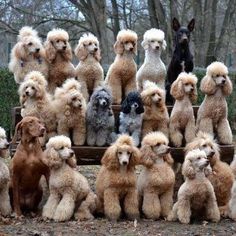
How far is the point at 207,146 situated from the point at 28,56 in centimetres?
261

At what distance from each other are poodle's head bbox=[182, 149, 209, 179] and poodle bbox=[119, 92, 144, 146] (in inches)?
35.5

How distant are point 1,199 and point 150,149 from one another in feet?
5.65

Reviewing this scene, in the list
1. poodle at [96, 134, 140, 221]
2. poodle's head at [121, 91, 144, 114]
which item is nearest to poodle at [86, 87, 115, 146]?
poodle's head at [121, 91, 144, 114]

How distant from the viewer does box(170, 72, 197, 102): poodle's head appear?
716 cm

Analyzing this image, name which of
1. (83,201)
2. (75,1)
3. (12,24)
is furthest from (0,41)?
(83,201)

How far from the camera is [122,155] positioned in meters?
6.45

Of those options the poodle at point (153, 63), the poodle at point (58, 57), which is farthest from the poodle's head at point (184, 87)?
the poodle at point (58, 57)

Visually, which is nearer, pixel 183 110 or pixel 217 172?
pixel 217 172

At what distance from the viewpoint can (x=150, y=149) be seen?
21.8ft

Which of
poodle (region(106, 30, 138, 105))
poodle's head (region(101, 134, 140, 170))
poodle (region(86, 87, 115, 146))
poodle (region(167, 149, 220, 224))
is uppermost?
poodle (region(106, 30, 138, 105))

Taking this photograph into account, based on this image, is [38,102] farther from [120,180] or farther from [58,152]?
[120,180]

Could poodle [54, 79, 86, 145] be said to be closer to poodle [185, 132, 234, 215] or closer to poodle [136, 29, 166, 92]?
poodle [136, 29, 166, 92]

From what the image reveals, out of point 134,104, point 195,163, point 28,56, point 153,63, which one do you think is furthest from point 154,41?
point 195,163

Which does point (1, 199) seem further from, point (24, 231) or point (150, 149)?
point (150, 149)
